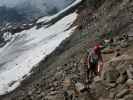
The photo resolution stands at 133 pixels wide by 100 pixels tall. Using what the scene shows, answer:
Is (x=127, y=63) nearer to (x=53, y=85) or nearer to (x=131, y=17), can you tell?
(x=53, y=85)

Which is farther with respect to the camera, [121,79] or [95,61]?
[95,61]

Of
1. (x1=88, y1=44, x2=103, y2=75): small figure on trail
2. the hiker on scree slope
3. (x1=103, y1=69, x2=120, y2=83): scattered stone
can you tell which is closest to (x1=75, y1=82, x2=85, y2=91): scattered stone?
the hiker on scree slope

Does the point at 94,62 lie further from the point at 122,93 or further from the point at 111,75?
the point at 122,93

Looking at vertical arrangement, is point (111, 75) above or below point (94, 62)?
below

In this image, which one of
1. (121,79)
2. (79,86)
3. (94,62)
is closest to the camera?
(121,79)

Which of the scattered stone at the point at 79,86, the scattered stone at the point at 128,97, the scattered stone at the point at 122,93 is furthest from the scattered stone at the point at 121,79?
the scattered stone at the point at 79,86

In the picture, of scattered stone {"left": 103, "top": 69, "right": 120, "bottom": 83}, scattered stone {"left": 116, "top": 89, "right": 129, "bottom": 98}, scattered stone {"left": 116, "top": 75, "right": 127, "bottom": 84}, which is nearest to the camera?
scattered stone {"left": 116, "top": 89, "right": 129, "bottom": 98}

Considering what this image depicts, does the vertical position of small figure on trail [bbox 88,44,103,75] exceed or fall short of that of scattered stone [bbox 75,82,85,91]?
it exceeds it

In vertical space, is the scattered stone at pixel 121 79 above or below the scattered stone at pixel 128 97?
above

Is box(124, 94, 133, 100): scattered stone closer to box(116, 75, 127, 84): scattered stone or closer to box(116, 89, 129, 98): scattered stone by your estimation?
box(116, 89, 129, 98): scattered stone

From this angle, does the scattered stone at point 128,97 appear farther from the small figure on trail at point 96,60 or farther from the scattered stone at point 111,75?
the small figure on trail at point 96,60

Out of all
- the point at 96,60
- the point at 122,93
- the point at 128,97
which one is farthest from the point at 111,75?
the point at 128,97

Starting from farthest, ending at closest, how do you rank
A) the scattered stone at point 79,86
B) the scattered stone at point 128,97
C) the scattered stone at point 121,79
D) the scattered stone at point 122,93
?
the scattered stone at point 79,86 < the scattered stone at point 121,79 < the scattered stone at point 122,93 < the scattered stone at point 128,97

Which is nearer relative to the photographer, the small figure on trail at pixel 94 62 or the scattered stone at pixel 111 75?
the scattered stone at pixel 111 75
